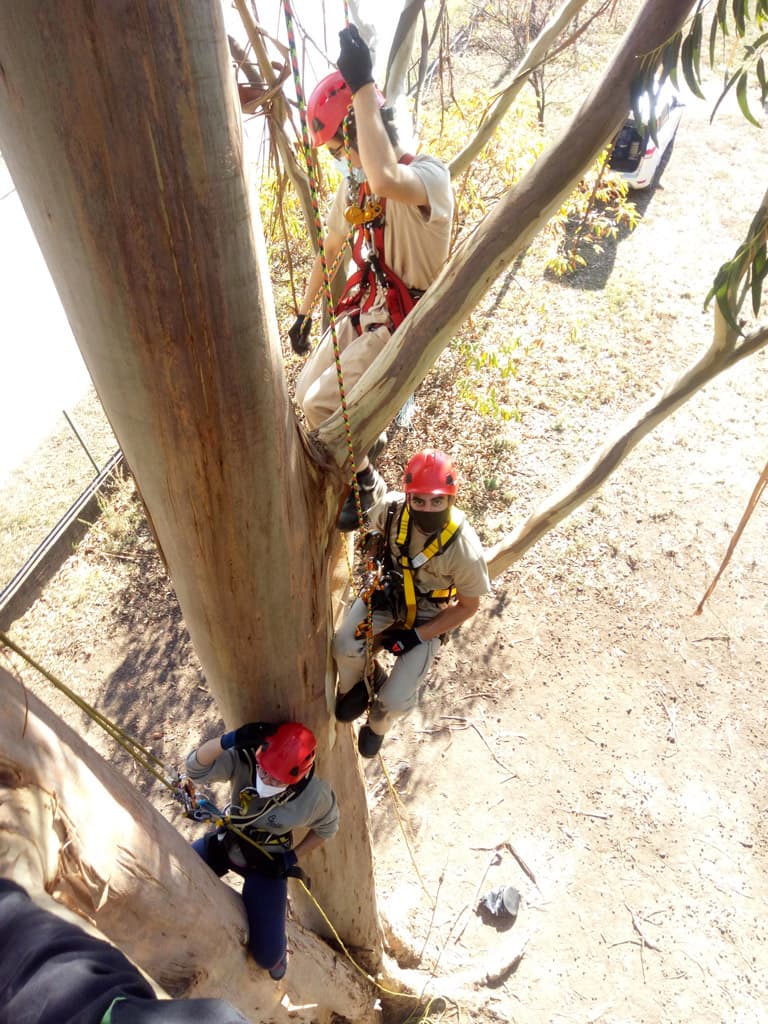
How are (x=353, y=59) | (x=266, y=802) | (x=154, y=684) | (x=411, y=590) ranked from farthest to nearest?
(x=154, y=684) → (x=411, y=590) → (x=266, y=802) → (x=353, y=59)

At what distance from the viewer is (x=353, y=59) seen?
80.0 inches

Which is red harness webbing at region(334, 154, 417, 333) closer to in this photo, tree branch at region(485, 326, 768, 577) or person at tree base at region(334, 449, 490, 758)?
person at tree base at region(334, 449, 490, 758)

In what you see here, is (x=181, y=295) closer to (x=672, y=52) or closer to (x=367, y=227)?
(x=672, y=52)

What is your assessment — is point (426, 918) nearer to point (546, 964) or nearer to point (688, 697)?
point (546, 964)

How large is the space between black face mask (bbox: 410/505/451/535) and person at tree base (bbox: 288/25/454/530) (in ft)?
0.61

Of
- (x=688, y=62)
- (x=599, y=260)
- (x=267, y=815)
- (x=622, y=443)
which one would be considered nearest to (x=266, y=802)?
(x=267, y=815)

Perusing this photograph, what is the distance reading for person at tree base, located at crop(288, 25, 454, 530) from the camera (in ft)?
7.03

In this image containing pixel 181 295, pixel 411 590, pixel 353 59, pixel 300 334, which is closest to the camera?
pixel 181 295

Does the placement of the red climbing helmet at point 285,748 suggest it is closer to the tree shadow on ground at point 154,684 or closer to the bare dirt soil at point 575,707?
the bare dirt soil at point 575,707

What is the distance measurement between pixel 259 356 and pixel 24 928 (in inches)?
40.5

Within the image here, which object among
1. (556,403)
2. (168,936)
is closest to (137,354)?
(168,936)

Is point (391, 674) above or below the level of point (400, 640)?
below

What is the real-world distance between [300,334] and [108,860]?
2328 mm

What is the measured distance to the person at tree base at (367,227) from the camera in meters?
2.14
